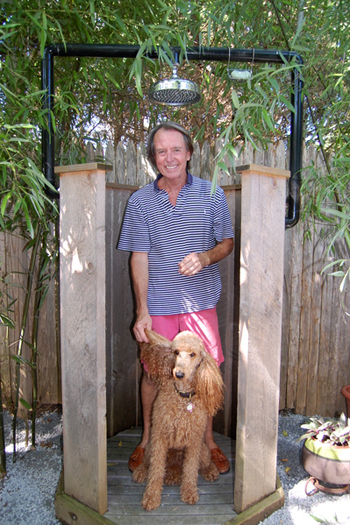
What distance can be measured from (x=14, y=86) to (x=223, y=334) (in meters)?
1.90

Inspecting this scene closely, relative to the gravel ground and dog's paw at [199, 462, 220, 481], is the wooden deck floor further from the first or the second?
the gravel ground

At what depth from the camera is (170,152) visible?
202 cm

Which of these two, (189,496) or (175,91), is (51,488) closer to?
(189,496)

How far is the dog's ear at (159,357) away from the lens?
1.92m

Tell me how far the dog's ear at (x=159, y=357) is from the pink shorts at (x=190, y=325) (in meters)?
0.16

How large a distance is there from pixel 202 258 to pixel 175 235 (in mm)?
223

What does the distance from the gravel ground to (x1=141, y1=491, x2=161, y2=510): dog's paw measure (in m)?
0.49

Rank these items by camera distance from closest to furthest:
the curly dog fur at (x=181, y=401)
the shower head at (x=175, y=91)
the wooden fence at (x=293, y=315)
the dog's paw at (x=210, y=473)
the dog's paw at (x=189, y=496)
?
1. the shower head at (x=175, y=91)
2. the curly dog fur at (x=181, y=401)
3. the dog's paw at (x=189, y=496)
4. the dog's paw at (x=210, y=473)
5. the wooden fence at (x=293, y=315)

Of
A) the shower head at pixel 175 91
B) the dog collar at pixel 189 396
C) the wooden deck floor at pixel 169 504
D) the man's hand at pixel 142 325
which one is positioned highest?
the shower head at pixel 175 91

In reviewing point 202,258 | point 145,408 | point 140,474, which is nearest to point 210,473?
point 140,474

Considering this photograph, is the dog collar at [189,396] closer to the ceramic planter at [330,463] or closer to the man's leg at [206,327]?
the man's leg at [206,327]

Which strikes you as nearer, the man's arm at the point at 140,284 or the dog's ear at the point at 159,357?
the dog's ear at the point at 159,357

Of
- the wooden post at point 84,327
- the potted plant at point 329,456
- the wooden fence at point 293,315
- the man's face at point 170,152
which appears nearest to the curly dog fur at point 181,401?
the wooden post at point 84,327

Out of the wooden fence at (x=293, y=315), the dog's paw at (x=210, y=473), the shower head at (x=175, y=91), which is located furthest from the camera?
the wooden fence at (x=293, y=315)
